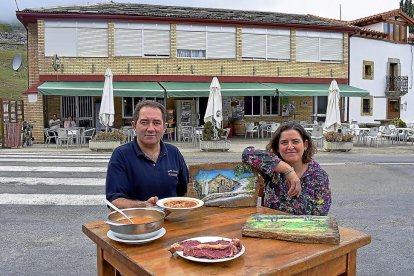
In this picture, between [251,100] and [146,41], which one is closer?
[146,41]

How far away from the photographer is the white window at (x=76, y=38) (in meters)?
19.7

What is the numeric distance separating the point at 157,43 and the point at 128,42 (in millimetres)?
1471

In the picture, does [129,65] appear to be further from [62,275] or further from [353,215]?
[62,275]

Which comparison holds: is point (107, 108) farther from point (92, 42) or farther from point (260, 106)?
point (260, 106)

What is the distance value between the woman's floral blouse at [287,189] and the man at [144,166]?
1.99ft

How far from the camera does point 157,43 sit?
2106cm

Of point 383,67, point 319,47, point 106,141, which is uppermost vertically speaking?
point 319,47

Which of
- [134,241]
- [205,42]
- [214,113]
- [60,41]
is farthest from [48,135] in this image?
[134,241]

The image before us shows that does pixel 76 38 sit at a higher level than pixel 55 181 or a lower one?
higher

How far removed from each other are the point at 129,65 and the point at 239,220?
62.2 feet

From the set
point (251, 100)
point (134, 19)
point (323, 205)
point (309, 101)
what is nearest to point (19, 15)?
point (134, 19)

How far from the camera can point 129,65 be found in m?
20.7

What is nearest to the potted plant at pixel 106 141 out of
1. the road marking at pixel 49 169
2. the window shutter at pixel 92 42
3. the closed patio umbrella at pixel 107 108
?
the closed patio umbrella at pixel 107 108

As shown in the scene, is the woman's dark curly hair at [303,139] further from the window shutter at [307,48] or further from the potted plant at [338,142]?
the window shutter at [307,48]
